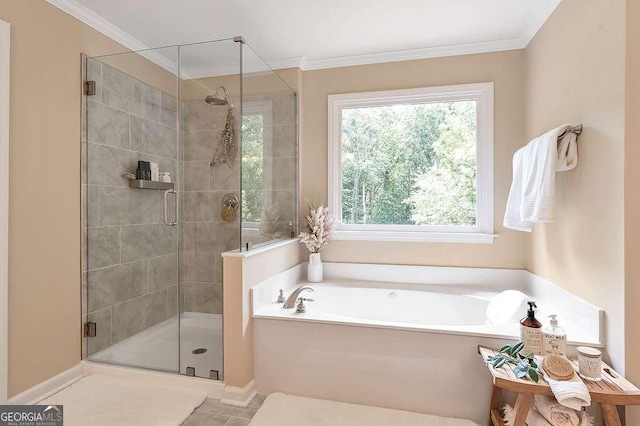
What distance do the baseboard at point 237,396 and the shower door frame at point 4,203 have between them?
1.13m

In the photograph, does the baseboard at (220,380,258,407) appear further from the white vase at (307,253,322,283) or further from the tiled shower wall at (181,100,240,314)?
the white vase at (307,253,322,283)

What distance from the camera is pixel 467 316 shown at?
260cm

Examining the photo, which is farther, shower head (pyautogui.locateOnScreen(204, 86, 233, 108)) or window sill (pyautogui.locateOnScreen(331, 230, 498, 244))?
window sill (pyautogui.locateOnScreen(331, 230, 498, 244))

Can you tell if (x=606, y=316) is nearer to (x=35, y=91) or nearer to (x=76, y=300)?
(x=76, y=300)

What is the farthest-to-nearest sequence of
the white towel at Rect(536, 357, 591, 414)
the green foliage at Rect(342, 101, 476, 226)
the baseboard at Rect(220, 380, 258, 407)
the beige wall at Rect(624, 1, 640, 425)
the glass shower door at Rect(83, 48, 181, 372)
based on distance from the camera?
the green foliage at Rect(342, 101, 476, 226) < the glass shower door at Rect(83, 48, 181, 372) < the baseboard at Rect(220, 380, 258, 407) < the beige wall at Rect(624, 1, 640, 425) < the white towel at Rect(536, 357, 591, 414)

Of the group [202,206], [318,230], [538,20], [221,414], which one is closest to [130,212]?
[202,206]

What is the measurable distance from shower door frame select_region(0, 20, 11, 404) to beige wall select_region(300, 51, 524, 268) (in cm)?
196

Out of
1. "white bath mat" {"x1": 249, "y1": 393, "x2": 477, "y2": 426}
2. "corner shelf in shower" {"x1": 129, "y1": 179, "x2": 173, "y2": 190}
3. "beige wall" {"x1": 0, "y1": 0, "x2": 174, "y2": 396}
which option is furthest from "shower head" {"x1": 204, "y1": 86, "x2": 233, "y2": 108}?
"white bath mat" {"x1": 249, "y1": 393, "x2": 477, "y2": 426}

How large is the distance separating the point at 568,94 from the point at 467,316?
1.56 m

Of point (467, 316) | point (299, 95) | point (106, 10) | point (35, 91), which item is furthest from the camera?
point (299, 95)

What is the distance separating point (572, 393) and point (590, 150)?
3.79 ft

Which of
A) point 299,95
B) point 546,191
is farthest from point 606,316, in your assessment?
point 299,95

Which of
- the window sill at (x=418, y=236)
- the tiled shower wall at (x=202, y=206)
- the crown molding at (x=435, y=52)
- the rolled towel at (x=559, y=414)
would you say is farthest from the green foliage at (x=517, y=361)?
the crown molding at (x=435, y=52)

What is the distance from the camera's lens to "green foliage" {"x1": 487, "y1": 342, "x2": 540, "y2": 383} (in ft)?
5.12
